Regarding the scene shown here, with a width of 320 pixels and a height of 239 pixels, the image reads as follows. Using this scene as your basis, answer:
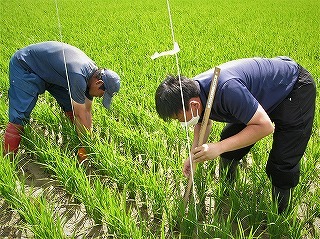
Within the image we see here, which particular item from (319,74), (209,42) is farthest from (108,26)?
(319,74)

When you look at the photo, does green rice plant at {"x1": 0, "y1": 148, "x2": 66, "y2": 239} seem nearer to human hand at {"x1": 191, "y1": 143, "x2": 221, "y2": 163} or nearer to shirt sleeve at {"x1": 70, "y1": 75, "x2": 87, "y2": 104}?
shirt sleeve at {"x1": 70, "y1": 75, "x2": 87, "y2": 104}

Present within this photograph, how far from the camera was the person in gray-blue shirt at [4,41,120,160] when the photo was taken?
2.36 metres

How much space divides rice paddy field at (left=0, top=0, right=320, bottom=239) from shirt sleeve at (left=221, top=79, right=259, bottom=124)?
47cm

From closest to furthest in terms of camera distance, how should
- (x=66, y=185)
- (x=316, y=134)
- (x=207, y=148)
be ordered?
(x=207, y=148)
(x=66, y=185)
(x=316, y=134)

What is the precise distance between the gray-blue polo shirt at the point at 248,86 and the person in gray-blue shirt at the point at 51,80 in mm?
934

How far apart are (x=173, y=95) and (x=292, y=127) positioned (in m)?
0.70


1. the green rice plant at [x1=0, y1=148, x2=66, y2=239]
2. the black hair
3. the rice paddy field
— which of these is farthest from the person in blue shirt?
the green rice plant at [x1=0, y1=148, x2=66, y2=239]

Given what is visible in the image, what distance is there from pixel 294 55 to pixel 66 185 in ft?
13.6

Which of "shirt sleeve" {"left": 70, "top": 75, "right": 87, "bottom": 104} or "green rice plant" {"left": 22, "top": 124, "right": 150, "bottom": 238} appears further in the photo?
"shirt sleeve" {"left": 70, "top": 75, "right": 87, "bottom": 104}

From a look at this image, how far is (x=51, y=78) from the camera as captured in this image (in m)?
2.56

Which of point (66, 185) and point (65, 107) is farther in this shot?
point (65, 107)

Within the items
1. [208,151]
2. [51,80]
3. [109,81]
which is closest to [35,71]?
[51,80]

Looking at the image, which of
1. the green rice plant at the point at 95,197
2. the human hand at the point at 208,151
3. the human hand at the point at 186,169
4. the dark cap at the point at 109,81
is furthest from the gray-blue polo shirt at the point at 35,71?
the human hand at the point at 208,151

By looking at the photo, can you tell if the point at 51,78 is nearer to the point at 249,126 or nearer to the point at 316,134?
the point at 249,126
